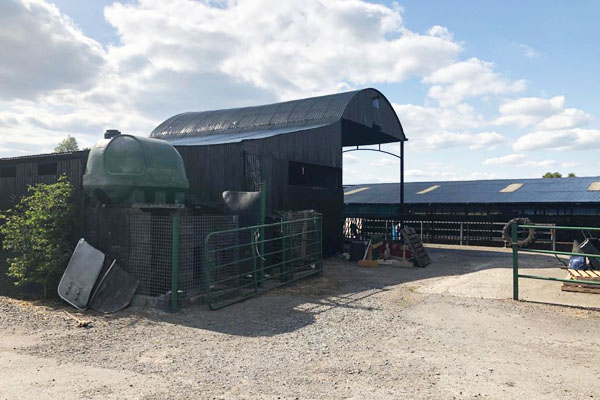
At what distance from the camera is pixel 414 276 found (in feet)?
41.4

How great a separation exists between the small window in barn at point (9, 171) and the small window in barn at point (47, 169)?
1596 mm

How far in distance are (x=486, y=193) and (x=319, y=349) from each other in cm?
2042

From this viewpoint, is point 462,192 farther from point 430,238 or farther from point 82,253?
point 82,253

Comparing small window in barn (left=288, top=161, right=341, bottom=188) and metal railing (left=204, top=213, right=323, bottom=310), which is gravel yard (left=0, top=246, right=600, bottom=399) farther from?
small window in barn (left=288, top=161, right=341, bottom=188)

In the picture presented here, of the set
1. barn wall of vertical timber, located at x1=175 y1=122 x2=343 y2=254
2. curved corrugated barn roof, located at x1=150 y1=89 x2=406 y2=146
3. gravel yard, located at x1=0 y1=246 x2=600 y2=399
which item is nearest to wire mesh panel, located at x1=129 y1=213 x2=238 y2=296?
gravel yard, located at x1=0 y1=246 x2=600 y2=399

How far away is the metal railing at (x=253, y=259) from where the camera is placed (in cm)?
895

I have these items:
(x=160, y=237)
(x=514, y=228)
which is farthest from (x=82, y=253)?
(x=514, y=228)

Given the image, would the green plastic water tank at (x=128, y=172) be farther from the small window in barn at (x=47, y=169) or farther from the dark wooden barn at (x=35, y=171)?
the small window in barn at (x=47, y=169)

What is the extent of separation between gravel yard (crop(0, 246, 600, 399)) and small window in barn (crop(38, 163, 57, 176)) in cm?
419

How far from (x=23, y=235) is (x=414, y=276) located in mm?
10214

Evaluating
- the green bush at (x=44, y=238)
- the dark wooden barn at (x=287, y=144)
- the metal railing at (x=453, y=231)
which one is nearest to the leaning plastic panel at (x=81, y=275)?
the green bush at (x=44, y=238)

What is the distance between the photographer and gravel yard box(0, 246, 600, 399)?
4.61 m

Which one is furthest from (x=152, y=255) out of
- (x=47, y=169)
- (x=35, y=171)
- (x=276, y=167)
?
(x=35, y=171)

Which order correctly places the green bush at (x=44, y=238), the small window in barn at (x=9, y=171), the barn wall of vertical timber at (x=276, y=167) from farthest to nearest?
the small window in barn at (x=9, y=171), the barn wall of vertical timber at (x=276, y=167), the green bush at (x=44, y=238)
